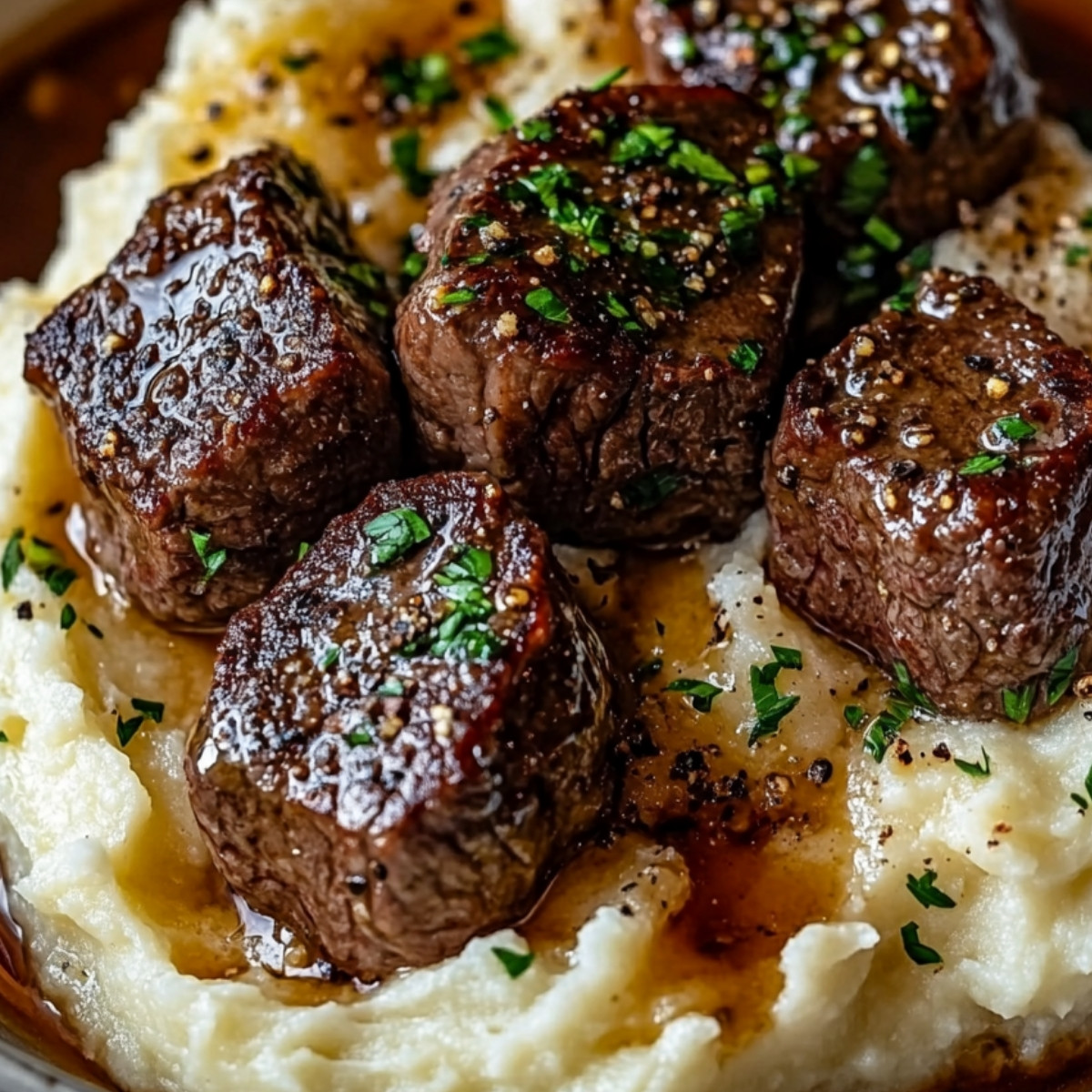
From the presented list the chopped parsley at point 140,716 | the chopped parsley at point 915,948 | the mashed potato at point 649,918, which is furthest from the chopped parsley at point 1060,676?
the chopped parsley at point 140,716

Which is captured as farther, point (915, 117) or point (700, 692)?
point (915, 117)

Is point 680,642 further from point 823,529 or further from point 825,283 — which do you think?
point 825,283

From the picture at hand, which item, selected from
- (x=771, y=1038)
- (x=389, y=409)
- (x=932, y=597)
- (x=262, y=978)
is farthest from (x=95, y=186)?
(x=771, y=1038)

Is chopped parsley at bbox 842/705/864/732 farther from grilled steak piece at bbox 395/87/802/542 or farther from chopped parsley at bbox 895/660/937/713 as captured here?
grilled steak piece at bbox 395/87/802/542

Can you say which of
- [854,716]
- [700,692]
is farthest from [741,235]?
[854,716]

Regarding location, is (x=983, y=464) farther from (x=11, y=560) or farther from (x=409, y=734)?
(x=11, y=560)
